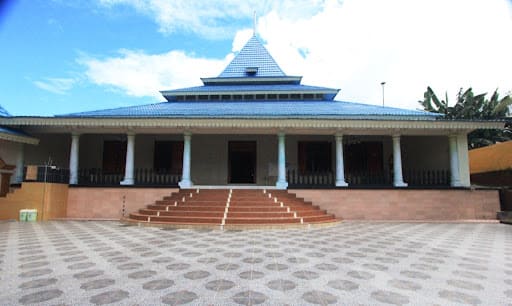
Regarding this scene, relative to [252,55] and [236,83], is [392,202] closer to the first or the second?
[236,83]

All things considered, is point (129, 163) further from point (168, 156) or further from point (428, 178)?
point (428, 178)

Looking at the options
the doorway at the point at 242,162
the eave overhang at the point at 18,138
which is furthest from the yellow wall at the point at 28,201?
the doorway at the point at 242,162

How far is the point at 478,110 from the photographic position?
913 inches

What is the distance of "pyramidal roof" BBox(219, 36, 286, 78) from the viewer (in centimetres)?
1920

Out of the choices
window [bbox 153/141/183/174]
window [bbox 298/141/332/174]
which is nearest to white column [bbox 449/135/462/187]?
window [bbox 298/141/332/174]

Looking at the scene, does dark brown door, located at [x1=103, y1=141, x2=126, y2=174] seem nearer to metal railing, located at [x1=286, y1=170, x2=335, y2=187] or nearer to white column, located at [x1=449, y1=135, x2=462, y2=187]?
metal railing, located at [x1=286, y1=170, x2=335, y2=187]

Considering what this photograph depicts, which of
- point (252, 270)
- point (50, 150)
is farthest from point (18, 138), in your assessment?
point (252, 270)

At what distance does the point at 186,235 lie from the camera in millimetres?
7422

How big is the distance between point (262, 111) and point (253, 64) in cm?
805

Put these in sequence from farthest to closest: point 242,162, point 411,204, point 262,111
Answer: point 242,162, point 262,111, point 411,204

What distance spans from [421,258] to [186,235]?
505 cm

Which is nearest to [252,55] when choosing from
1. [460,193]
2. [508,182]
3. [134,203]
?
[134,203]

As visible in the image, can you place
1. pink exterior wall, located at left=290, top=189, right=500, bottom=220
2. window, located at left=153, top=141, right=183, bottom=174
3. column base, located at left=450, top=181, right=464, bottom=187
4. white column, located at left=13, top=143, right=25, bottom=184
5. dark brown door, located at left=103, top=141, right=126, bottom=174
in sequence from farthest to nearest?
window, located at left=153, top=141, right=183, bottom=174, dark brown door, located at left=103, top=141, right=126, bottom=174, white column, located at left=13, top=143, right=25, bottom=184, column base, located at left=450, top=181, right=464, bottom=187, pink exterior wall, located at left=290, top=189, right=500, bottom=220

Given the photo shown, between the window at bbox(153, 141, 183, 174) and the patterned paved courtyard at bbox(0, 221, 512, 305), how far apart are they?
702cm
